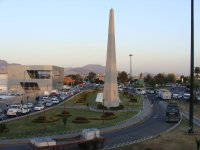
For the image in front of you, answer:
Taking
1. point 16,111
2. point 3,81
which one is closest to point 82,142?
point 16,111

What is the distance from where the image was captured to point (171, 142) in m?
33.4

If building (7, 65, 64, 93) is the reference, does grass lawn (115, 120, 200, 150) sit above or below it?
below

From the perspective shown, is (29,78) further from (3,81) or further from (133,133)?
(133,133)

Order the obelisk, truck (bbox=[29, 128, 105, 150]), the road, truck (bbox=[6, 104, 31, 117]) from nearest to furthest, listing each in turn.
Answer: truck (bbox=[29, 128, 105, 150])
the road
truck (bbox=[6, 104, 31, 117])
the obelisk

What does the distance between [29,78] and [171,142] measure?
116 m

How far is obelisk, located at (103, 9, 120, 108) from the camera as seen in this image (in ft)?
214

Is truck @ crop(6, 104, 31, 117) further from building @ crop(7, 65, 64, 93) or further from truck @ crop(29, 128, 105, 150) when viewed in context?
building @ crop(7, 65, 64, 93)

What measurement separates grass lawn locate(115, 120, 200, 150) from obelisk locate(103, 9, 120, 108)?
27417mm

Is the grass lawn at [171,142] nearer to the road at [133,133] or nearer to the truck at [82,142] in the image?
the road at [133,133]

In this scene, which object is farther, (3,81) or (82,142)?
(3,81)

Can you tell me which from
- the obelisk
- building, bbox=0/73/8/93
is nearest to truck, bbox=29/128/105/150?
the obelisk

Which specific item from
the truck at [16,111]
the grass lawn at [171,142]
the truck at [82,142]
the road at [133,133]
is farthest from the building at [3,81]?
the truck at [82,142]

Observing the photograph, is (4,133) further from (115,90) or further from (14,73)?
(14,73)

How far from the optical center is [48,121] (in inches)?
1927
